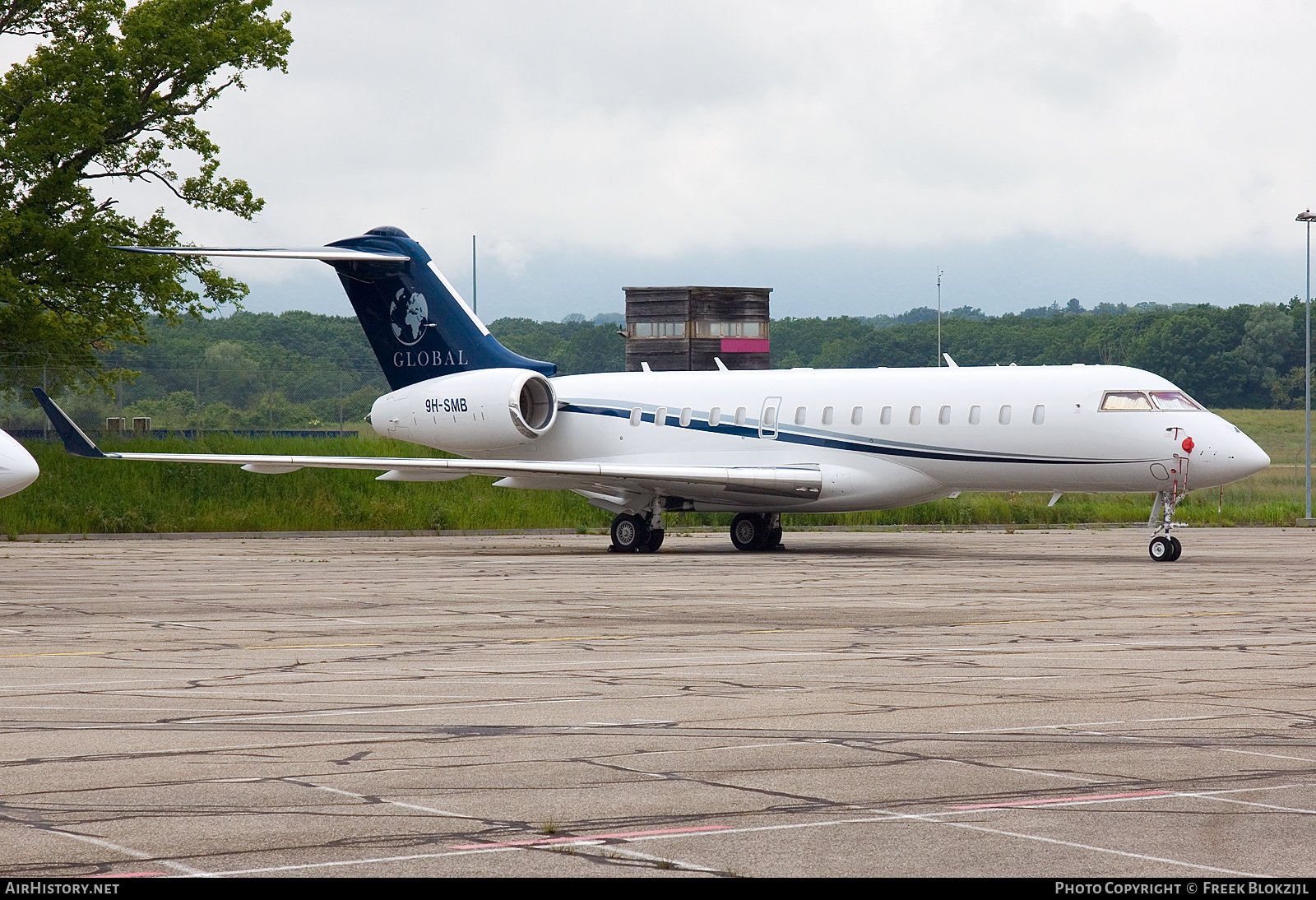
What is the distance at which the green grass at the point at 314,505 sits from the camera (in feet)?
121

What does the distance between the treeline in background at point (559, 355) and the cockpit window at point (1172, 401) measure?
17.3 meters

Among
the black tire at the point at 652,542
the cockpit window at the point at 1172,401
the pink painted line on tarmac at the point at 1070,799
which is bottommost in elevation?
the black tire at the point at 652,542

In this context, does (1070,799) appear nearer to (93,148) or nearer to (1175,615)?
(1175,615)

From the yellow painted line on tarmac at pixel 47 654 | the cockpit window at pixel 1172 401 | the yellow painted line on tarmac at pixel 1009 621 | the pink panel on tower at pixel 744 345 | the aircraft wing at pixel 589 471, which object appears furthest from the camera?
the pink panel on tower at pixel 744 345

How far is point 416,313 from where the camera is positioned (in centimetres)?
3167

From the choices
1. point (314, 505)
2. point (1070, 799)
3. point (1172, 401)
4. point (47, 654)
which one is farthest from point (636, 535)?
point (1070, 799)

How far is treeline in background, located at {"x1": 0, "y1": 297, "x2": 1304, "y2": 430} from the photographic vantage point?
40.7m

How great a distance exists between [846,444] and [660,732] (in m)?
18.6

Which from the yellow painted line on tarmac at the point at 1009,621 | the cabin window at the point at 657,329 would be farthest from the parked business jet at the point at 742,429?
the cabin window at the point at 657,329

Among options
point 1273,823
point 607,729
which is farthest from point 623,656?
point 1273,823

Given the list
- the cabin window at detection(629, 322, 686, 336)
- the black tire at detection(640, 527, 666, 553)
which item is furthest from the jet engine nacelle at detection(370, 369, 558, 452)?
the cabin window at detection(629, 322, 686, 336)

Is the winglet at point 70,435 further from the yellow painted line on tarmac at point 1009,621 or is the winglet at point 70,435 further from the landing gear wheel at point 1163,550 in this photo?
the landing gear wheel at point 1163,550

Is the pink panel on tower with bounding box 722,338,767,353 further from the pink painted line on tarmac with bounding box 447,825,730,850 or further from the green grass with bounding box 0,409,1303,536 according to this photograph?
the pink painted line on tarmac with bounding box 447,825,730,850
